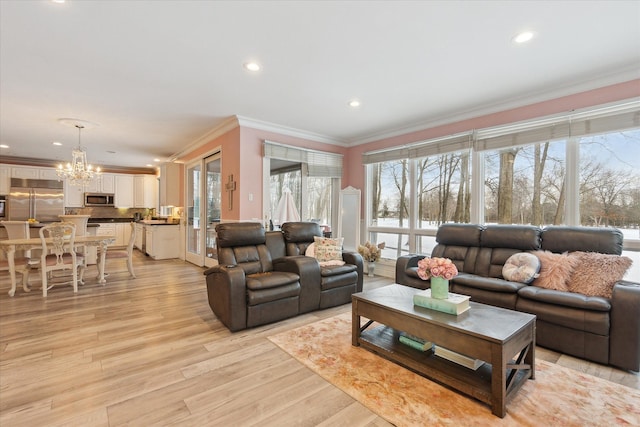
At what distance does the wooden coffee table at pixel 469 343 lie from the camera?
1771 mm

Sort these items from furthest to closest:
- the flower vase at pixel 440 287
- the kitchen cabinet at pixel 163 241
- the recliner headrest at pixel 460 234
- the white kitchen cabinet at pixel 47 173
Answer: the white kitchen cabinet at pixel 47 173
the kitchen cabinet at pixel 163 241
the recliner headrest at pixel 460 234
the flower vase at pixel 440 287

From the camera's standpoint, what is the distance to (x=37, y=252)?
4.72 m

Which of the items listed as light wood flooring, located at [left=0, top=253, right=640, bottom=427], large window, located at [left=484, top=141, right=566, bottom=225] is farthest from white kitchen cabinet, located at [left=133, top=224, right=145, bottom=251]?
large window, located at [left=484, top=141, right=566, bottom=225]

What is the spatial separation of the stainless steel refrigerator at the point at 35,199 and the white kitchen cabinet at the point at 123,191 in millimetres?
1320

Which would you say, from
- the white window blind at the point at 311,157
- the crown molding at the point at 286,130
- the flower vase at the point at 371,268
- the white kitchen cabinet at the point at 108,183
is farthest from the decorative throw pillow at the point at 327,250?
Result: the white kitchen cabinet at the point at 108,183

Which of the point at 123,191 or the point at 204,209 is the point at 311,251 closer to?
the point at 204,209

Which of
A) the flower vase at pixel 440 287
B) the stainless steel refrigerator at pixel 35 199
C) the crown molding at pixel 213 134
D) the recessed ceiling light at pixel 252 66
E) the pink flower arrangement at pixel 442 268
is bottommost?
the flower vase at pixel 440 287

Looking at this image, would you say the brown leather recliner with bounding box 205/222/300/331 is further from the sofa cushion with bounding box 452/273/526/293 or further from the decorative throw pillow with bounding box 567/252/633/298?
the decorative throw pillow with bounding box 567/252/633/298

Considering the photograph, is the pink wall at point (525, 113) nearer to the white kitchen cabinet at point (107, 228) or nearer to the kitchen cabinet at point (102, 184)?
the white kitchen cabinet at point (107, 228)

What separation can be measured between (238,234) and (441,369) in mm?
2521

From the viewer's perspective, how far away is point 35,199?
25.0 ft

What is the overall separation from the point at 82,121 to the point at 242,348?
15.0 ft

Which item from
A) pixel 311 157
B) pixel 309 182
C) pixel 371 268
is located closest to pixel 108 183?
pixel 309 182

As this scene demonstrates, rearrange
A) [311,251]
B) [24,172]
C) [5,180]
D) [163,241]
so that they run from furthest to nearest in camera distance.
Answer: [24,172] < [5,180] < [163,241] < [311,251]
